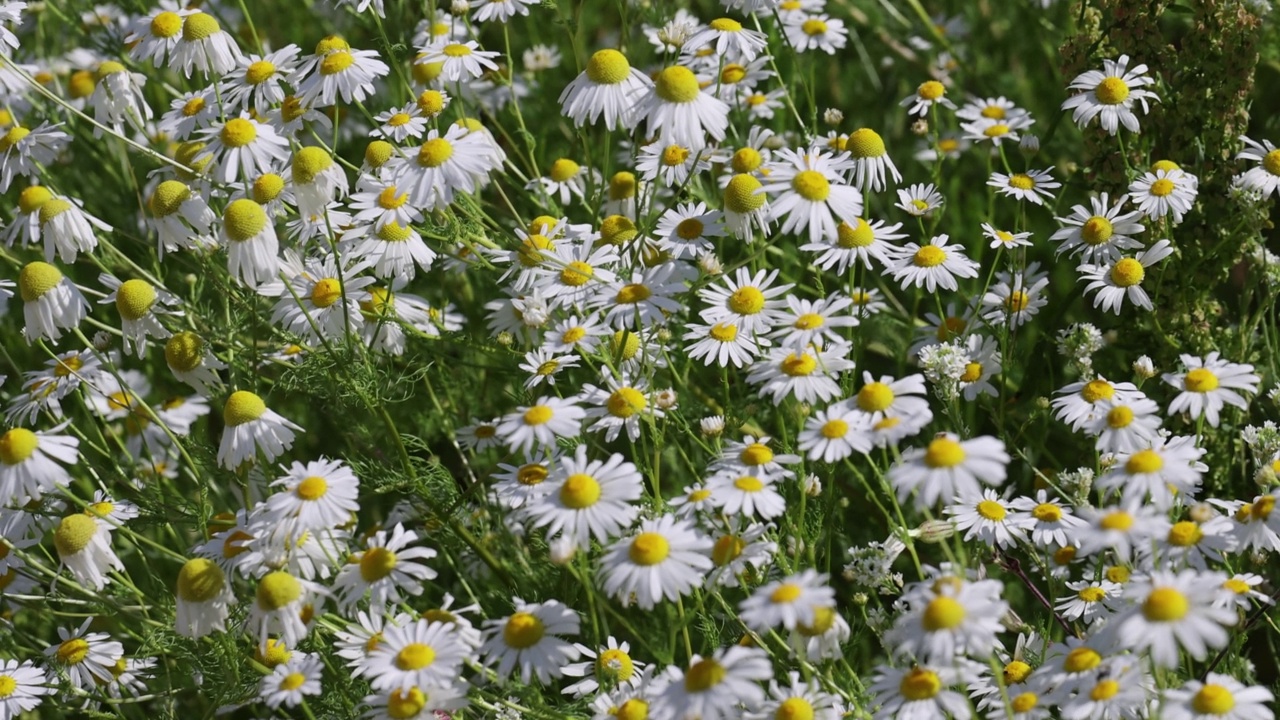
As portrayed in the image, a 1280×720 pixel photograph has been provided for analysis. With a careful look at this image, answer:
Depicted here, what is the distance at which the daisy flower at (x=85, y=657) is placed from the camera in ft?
9.14

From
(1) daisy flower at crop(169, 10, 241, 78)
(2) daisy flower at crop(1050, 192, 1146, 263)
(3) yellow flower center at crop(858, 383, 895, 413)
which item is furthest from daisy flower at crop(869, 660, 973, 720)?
(1) daisy flower at crop(169, 10, 241, 78)

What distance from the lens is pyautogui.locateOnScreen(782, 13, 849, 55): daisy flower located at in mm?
3699

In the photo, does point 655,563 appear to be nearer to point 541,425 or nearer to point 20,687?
point 541,425

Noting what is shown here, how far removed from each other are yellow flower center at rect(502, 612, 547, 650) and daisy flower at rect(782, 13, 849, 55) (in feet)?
6.85

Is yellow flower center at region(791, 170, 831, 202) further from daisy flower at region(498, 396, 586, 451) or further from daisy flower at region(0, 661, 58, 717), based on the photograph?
daisy flower at region(0, 661, 58, 717)

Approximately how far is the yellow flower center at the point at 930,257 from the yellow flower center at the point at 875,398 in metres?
0.77

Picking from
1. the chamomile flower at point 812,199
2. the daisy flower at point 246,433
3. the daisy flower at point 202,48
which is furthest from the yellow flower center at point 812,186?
the daisy flower at point 202,48

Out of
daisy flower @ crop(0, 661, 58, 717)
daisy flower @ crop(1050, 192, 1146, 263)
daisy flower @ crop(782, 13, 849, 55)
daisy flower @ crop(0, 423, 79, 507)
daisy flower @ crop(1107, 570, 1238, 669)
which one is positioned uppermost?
daisy flower @ crop(782, 13, 849, 55)

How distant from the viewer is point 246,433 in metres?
2.56

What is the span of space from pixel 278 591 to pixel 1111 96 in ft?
6.92

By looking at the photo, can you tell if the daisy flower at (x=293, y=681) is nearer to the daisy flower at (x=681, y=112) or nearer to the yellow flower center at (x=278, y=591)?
the yellow flower center at (x=278, y=591)

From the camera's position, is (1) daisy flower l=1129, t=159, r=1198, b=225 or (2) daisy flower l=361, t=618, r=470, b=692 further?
(1) daisy flower l=1129, t=159, r=1198, b=225

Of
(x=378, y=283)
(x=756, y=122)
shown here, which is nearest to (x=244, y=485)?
(x=378, y=283)

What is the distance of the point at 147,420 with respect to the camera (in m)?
3.63
